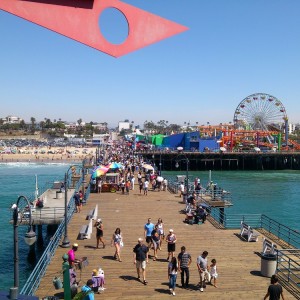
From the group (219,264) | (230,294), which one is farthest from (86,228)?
(230,294)

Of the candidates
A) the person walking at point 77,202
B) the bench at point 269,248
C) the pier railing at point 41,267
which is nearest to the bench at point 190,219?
the bench at point 269,248

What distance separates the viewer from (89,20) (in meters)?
4.02

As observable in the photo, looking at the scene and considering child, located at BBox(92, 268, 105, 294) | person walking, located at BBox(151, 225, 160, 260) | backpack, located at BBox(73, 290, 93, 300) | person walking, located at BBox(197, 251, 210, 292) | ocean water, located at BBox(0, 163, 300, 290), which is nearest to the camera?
backpack, located at BBox(73, 290, 93, 300)

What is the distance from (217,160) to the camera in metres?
70.9

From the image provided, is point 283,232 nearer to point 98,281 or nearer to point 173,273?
point 173,273

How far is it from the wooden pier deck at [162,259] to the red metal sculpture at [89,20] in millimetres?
6420

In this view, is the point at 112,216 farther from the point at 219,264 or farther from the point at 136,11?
the point at 136,11

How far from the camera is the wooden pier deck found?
9.10m

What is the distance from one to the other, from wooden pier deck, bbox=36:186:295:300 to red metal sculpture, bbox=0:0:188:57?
6.42m

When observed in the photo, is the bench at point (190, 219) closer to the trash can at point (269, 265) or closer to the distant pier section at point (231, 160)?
the trash can at point (269, 265)

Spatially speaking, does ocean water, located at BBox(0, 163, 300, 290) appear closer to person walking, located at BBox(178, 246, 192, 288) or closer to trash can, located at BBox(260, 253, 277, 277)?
person walking, located at BBox(178, 246, 192, 288)

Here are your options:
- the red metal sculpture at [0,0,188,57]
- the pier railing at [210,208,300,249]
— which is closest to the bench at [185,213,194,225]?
the pier railing at [210,208,300,249]

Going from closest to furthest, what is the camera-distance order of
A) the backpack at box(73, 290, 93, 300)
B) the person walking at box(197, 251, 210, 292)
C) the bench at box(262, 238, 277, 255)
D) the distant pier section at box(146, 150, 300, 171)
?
the backpack at box(73, 290, 93, 300), the person walking at box(197, 251, 210, 292), the bench at box(262, 238, 277, 255), the distant pier section at box(146, 150, 300, 171)

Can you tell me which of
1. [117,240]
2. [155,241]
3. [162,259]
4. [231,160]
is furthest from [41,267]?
[231,160]
